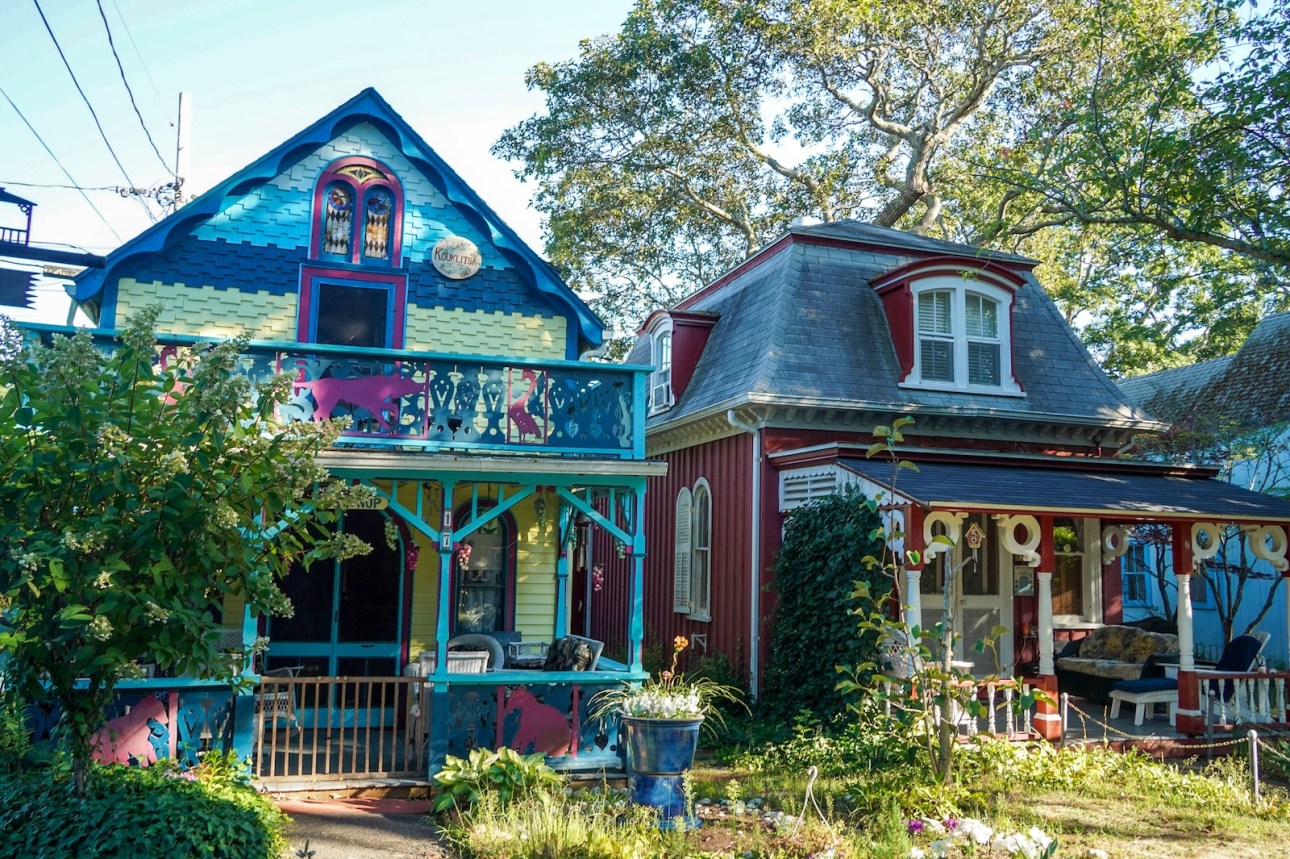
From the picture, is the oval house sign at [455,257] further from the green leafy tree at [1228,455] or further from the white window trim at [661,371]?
the green leafy tree at [1228,455]

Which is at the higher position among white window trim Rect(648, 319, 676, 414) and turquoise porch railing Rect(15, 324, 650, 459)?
white window trim Rect(648, 319, 676, 414)

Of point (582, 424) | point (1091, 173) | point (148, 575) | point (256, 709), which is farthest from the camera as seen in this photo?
point (1091, 173)

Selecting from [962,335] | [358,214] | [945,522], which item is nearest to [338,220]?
[358,214]

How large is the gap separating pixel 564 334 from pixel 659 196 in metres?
15.5

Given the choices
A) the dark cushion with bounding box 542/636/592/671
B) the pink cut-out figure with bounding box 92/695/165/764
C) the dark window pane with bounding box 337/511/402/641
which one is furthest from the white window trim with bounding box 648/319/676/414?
the pink cut-out figure with bounding box 92/695/165/764

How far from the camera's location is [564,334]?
43.3 feet

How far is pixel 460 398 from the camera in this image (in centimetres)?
1044

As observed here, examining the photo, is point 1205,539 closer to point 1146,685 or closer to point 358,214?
point 1146,685

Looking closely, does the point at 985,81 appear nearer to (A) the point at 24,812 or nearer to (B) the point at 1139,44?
(B) the point at 1139,44

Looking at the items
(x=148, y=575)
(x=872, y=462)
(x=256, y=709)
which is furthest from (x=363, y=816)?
(x=872, y=462)

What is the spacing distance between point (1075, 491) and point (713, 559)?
5400 millimetres

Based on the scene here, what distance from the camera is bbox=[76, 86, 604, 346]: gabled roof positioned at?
11578 millimetres

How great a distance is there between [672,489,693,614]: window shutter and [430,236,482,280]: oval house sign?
5804 millimetres

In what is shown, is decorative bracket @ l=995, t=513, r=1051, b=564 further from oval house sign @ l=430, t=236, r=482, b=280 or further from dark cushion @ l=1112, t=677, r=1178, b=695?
oval house sign @ l=430, t=236, r=482, b=280
